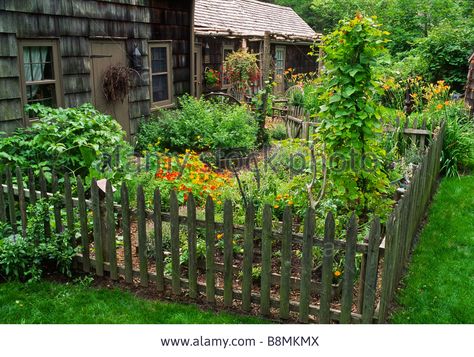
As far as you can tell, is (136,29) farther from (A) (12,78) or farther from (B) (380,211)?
(B) (380,211)

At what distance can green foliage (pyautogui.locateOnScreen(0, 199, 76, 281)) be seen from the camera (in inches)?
174

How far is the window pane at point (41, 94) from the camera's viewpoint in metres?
7.18

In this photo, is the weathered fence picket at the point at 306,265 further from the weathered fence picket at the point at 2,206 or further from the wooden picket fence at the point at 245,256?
the weathered fence picket at the point at 2,206

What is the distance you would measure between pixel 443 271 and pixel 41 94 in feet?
20.6

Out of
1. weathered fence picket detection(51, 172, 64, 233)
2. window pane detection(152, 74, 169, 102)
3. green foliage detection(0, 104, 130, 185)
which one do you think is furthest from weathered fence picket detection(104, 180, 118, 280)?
window pane detection(152, 74, 169, 102)

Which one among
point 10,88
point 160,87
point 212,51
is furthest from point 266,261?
point 212,51

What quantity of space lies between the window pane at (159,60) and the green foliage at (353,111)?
6.36 m

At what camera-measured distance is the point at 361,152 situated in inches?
188

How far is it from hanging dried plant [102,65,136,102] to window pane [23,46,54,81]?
4.05 ft

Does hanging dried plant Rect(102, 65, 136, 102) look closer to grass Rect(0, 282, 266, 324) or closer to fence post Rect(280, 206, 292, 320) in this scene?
grass Rect(0, 282, 266, 324)

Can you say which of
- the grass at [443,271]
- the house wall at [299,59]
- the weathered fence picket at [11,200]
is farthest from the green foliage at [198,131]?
the house wall at [299,59]

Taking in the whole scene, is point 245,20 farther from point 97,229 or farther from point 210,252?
point 210,252

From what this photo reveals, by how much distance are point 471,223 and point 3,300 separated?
5.61 m

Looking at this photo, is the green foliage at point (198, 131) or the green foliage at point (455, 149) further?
the green foliage at point (198, 131)
